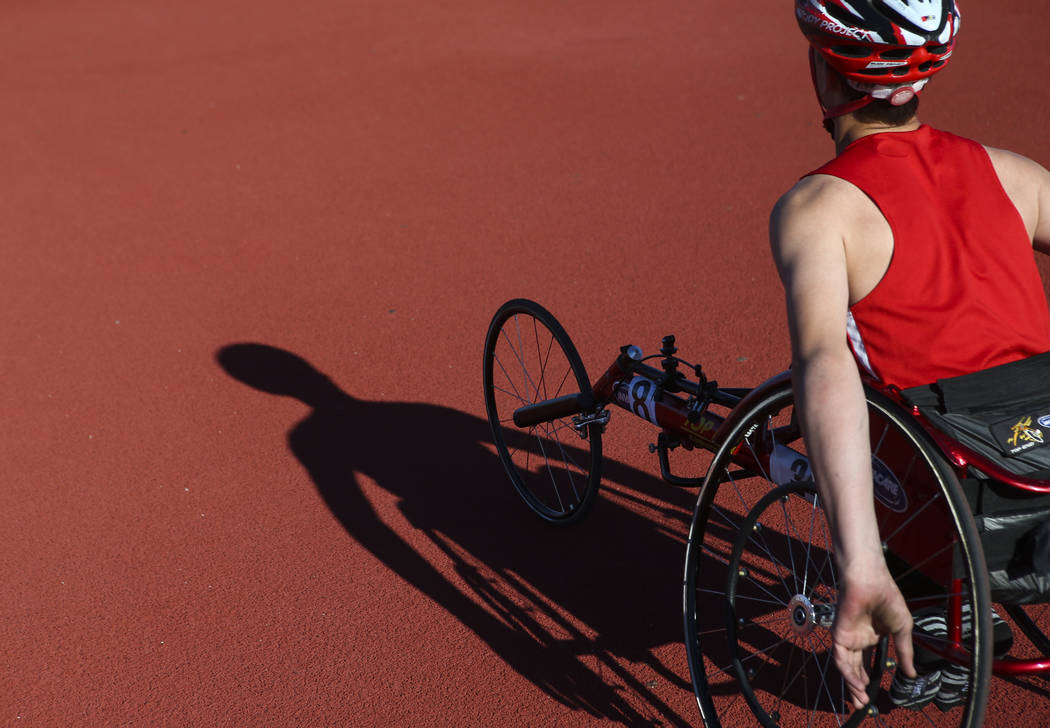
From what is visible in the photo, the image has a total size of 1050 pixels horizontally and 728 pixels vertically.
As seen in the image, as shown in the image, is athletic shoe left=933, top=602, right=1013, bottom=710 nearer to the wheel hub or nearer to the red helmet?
the wheel hub

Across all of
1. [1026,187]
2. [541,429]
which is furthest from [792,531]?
[1026,187]

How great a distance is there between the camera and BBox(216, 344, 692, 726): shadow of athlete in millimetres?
2984

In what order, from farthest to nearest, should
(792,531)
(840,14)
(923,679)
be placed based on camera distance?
(792,531)
(923,679)
(840,14)

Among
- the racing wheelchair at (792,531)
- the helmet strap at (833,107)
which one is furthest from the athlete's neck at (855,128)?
the racing wheelchair at (792,531)

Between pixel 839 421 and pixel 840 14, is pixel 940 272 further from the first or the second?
pixel 840 14

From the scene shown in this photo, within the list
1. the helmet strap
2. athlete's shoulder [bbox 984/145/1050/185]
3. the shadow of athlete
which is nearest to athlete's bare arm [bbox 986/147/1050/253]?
athlete's shoulder [bbox 984/145/1050/185]

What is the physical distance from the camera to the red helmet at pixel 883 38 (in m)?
1.88

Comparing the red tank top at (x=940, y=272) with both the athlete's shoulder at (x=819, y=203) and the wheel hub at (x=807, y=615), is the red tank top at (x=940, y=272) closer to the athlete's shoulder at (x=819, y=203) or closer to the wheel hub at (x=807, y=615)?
the athlete's shoulder at (x=819, y=203)

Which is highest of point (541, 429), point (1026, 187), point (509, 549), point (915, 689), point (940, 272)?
point (1026, 187)

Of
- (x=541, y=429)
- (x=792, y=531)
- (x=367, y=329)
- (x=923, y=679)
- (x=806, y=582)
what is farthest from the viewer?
(x=367, y=329)

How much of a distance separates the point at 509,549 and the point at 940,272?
2090mm

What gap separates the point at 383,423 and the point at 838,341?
2.98 metres

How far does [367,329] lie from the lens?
5156 millimetres

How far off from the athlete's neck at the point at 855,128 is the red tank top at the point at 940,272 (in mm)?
36
